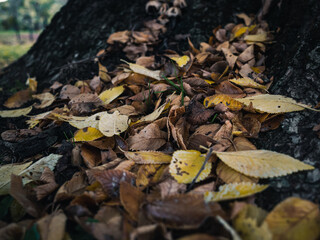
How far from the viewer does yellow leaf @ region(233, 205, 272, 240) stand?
58cm

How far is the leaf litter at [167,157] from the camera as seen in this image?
25.8 inches

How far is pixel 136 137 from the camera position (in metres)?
1.02

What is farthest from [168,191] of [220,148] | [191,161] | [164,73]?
[164,73]

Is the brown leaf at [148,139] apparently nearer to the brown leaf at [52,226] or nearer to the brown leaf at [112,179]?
the brown leaf at [112,179]

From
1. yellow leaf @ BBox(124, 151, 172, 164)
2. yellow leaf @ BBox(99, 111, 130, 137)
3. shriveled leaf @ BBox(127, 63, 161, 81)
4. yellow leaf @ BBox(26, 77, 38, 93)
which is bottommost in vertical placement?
yellow leaf @ BBox(124, 151, 172, 164)

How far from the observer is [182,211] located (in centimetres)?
67

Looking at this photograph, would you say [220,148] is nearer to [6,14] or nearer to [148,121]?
[148,121]

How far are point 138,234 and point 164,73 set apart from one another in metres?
1.04

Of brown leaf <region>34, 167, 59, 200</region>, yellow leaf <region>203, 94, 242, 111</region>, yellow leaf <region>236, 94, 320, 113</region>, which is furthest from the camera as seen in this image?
yellow leaf <region>203, 94, 242, 111</region>

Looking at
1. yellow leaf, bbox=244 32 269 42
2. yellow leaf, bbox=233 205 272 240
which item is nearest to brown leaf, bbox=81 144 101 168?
yellow leaf, bbox=233 205 272 240

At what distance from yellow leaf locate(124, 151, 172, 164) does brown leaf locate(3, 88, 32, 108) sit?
4.16 feet

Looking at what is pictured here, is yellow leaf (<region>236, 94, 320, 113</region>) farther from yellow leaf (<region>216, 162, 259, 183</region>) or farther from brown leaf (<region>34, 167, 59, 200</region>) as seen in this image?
brown leaf (<region>34, 167, 59, 200</region>)

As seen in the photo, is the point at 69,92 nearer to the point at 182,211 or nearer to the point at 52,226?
the point at 52,226

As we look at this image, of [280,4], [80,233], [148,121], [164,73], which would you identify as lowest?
[80,233]
